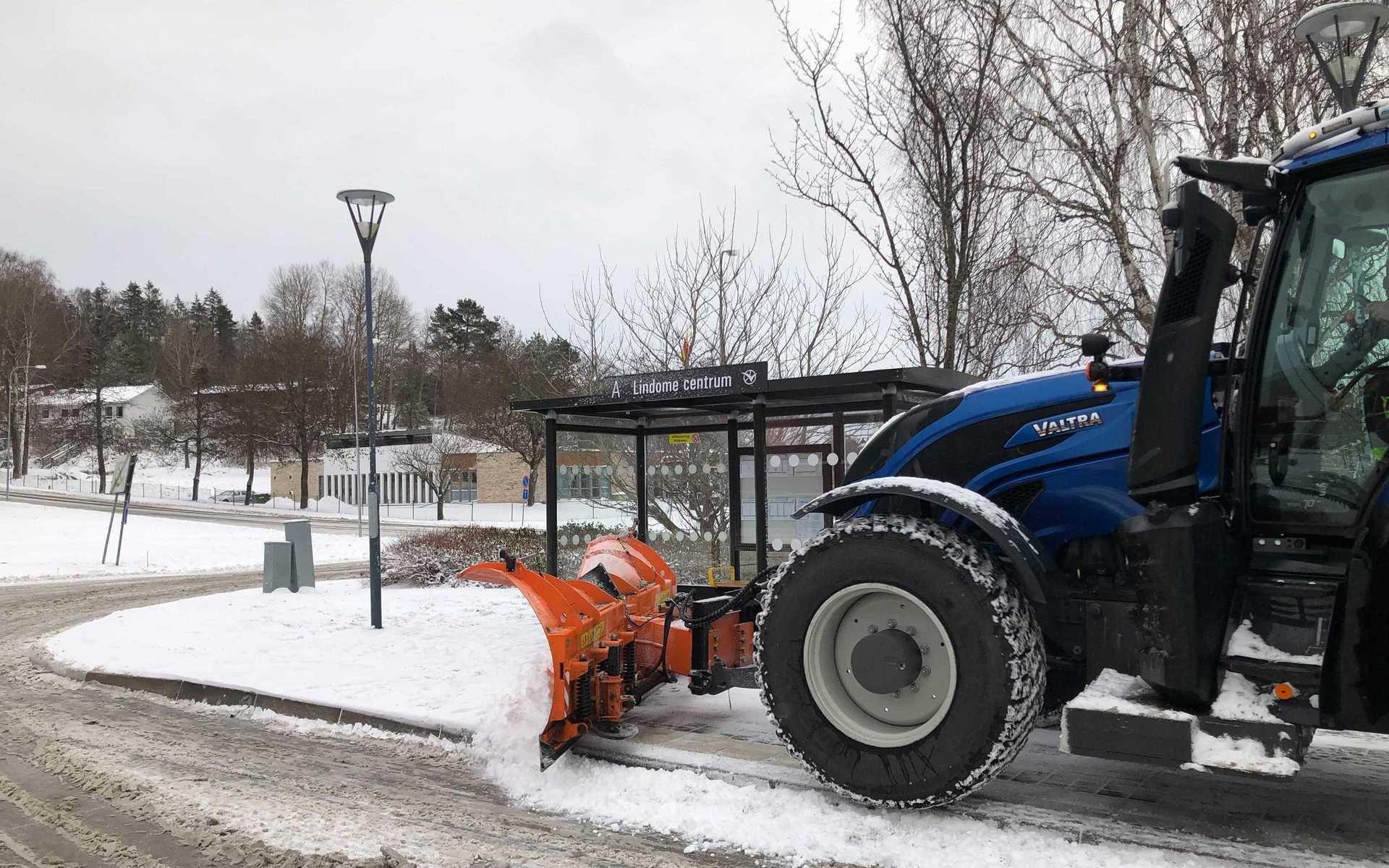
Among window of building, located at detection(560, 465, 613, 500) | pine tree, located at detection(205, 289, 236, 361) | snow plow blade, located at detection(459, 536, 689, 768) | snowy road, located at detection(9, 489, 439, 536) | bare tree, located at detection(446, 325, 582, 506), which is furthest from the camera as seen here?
pine tree, located at detection(205, 289, 236, 361)

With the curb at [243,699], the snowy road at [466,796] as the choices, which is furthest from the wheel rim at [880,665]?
the curb at [243,699]

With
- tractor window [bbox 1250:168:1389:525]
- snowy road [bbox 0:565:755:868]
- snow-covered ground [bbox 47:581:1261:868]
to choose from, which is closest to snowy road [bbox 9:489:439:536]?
snow-covered ground [bbox 47:581:1261:868]

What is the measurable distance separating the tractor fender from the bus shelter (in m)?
3.14

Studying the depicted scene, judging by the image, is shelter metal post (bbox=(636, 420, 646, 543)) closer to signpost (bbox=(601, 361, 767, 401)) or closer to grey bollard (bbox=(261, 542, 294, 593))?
signpost (bbox=(601, 361, 767, 401))

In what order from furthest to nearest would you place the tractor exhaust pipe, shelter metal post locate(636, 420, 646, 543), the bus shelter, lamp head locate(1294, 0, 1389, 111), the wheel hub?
1. shelter metal post locate(636, 420, 646, 543)
2. the bus shelter
3. lamp head locate(1294, 0, 1389, 111)
4. the wheel hub
5. the tractor exhaust pipe

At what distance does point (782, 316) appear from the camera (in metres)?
13.3

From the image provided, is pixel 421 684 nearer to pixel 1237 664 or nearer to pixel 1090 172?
pixel 1237 664

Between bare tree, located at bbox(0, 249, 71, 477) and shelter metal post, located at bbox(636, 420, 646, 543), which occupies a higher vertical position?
bare tree, located at bbox(0, 249, 71, 477)

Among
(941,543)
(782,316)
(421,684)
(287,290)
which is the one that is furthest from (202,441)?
(941,543)

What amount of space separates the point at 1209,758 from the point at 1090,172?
9.48 metres

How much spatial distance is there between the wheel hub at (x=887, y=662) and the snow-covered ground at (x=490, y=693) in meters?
0.58

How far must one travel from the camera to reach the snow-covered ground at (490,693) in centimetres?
385

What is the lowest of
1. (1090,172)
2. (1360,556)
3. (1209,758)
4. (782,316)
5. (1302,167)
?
(1209,758)

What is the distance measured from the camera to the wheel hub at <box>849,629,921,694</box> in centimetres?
404
